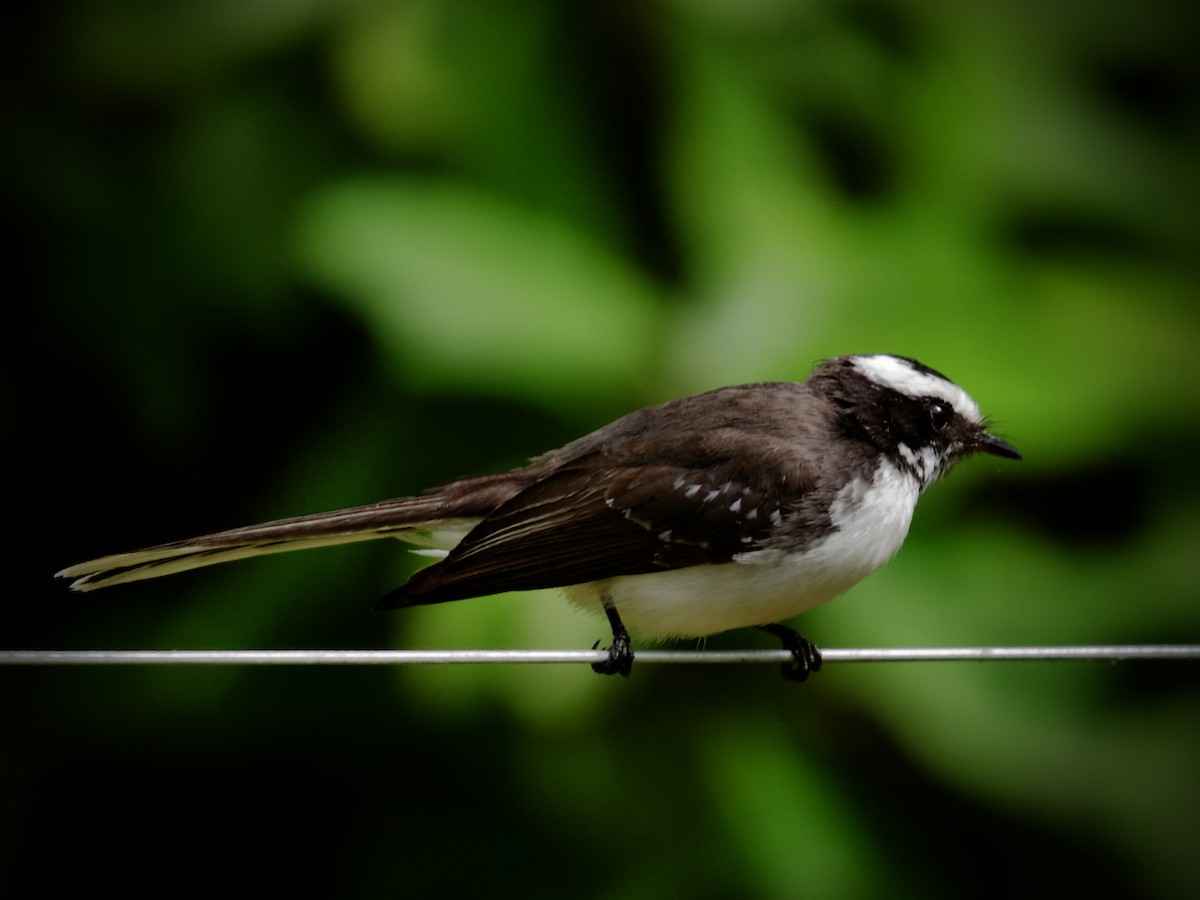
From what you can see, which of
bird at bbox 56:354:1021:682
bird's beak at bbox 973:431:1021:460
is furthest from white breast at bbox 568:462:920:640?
bird's beak at bbox 973:431:1021:460

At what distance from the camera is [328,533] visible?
275 cm

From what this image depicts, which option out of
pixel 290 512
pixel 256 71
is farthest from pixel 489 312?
pixel 256 71

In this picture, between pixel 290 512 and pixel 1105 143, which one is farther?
pixel 1105 143

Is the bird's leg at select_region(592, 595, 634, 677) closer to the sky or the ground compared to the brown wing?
closer to the ground

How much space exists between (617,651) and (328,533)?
2.21 ft

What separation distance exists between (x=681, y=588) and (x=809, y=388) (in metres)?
0.61

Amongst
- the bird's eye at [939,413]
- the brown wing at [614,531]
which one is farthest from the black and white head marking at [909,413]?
the brown wing at [614,531]

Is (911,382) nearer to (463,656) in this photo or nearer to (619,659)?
(619,659)

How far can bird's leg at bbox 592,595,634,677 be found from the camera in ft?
9.07

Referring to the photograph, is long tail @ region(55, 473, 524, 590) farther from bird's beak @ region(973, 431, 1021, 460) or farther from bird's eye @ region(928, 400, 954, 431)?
bird's beak @ region(973, 431, 1021, 460)

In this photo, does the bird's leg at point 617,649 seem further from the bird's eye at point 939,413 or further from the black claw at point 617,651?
the bird's eye at point 939,413

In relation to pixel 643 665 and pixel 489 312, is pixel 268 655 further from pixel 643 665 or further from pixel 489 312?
pixel 489 312

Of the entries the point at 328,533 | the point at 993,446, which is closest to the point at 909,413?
the point at 993,446

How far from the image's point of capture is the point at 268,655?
1977 mm
